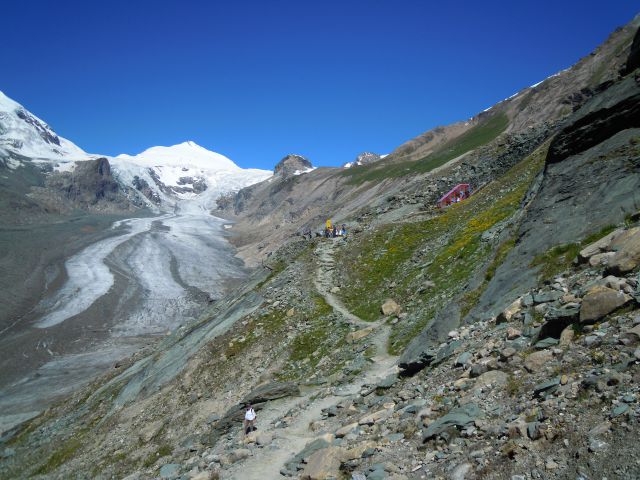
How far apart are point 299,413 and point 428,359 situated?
18.2 feet

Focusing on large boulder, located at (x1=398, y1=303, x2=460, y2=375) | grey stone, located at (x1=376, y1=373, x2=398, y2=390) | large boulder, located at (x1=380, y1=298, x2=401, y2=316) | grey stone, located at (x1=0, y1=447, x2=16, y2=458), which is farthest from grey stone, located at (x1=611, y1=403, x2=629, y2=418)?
grey stone, located at (x1=0, y1=447, x2=16, y2=458)

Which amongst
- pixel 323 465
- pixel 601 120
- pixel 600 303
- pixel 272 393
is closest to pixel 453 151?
pixel 601 120

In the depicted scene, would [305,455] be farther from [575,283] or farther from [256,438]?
[575,283]

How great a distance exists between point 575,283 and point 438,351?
444 centimetres

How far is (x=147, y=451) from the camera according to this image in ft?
72.7

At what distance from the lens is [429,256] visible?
30953mm

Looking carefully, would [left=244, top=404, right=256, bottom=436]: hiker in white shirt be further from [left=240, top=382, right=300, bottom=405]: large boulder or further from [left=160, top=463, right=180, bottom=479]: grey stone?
[left=160, top=463, right=180, bottom=479]: grey stone

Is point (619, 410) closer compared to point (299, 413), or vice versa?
point (619, 410)

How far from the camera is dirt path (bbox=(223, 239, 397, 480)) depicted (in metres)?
12.9

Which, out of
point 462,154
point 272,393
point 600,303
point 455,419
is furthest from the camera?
point 462,154

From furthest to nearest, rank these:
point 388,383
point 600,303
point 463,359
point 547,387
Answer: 1. point 388,383
2. point 463,359
3. point 600,303
4. point 547,387

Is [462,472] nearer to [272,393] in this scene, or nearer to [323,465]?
[323,465]

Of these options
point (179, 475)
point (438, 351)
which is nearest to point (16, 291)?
point (179, 475)

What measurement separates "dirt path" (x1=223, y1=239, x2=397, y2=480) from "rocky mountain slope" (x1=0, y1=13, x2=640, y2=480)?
0.10 meters
